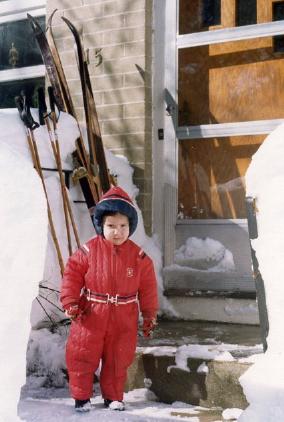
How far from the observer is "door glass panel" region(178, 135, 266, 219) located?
190 inches

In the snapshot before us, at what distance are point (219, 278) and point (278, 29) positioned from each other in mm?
2085

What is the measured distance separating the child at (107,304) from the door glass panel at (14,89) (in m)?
3.12

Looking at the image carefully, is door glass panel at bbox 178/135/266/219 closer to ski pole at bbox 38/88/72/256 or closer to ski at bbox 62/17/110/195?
ski at bbox 62/17/110/195

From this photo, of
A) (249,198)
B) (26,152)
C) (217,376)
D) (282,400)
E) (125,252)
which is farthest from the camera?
(26,152)

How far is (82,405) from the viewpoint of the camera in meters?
3.10

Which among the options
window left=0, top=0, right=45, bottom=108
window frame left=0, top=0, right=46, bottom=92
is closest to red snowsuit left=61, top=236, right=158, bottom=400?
window left=0, top=0, right=45, bottom=108

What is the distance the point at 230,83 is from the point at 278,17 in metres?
0.65

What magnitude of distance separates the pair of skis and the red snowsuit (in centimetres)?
106

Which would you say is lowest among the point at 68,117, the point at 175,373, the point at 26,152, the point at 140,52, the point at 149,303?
the point at 175,373

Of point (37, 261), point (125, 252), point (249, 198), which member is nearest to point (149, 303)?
point (125, 252)

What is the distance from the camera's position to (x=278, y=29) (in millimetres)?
4699

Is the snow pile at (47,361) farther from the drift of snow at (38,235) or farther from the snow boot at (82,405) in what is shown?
Result: the snow boot at (82,405)

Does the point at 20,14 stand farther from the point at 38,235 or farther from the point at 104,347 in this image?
the point at 38,235

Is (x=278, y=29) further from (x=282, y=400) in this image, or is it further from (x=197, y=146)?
(x=282, y=400)
